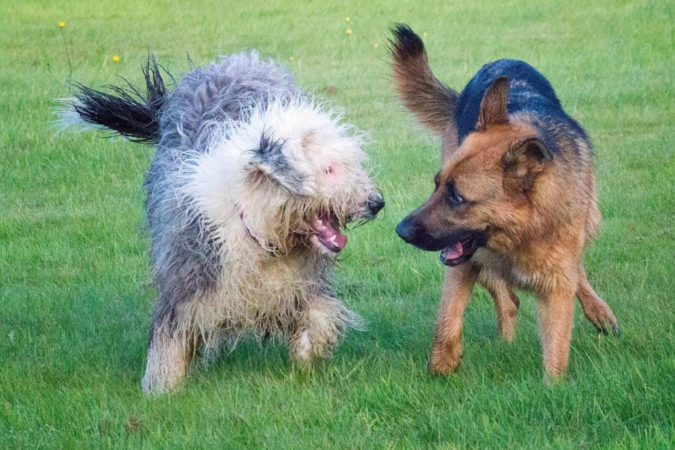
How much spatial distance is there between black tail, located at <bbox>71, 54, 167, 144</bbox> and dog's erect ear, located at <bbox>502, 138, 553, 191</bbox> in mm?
2537

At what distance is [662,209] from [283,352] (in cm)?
370

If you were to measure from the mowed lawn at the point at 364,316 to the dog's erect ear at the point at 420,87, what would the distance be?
209mm

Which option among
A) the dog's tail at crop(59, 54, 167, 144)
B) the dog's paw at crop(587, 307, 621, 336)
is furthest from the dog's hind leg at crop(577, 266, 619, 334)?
the dog's tail at crop(59, 54, 167, 144)

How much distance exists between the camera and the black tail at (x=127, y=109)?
611 centimetres

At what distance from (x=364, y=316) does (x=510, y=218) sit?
1.71 m

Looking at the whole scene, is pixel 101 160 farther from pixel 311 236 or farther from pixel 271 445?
pixel 271 445

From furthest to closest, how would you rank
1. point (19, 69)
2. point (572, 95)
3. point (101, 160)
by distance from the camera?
1. point (19, 69)
2. point (572, 95)
3. point (101, 160)

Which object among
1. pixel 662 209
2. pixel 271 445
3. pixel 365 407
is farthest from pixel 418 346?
pixel 662 209

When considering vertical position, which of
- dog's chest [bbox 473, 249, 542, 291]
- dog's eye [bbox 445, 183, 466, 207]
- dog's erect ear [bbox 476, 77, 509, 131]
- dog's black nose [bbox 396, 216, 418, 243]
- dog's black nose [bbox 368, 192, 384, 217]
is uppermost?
dog's erect ear [bbox 476, 77, 509, 131]

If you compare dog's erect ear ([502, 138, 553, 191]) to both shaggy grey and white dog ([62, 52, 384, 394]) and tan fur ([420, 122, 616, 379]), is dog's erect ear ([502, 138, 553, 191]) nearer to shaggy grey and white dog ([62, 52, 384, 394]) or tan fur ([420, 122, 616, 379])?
tan fur ([420, 122, 616, 379])

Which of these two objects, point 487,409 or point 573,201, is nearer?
point 487,409

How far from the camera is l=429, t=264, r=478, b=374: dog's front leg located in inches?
193

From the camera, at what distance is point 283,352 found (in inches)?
219

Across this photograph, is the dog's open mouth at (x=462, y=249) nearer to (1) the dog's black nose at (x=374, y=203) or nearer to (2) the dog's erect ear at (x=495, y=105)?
(1) the dog's black nose at (x=374, y=203)
